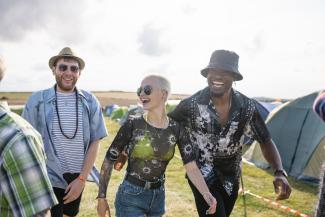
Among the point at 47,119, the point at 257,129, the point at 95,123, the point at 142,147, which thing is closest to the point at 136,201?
the point at 142,147

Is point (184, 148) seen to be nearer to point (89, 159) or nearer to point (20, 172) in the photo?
point (89, 159)

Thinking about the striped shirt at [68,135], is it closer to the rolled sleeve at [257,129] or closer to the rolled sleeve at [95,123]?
the rolled sleeve at [95,123]

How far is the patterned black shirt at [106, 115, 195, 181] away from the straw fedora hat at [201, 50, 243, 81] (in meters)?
1.14

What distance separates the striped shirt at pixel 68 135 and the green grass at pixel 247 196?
351 centimetres

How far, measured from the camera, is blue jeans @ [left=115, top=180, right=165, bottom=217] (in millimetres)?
4055

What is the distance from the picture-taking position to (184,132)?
4.41 meters

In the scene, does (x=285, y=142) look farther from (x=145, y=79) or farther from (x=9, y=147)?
(x=9, y=147)

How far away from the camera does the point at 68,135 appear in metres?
4.81

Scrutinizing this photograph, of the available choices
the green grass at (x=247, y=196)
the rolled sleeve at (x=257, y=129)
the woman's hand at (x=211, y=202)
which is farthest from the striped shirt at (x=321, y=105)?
the green grass at (x=247, y=196)

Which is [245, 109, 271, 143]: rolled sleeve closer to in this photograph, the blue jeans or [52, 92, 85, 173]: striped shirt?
the blue jeans

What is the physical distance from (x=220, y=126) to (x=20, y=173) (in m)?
3.07

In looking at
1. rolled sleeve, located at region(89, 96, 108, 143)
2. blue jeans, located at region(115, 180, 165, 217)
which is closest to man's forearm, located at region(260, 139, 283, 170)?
blue jeans, located at region(115, 180, 165, 217)

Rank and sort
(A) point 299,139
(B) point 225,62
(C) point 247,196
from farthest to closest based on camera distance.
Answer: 1. (A) point 299,139
2. (C) point 247,196
3. (B) point 225,62

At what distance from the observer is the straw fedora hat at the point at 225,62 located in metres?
4.86
